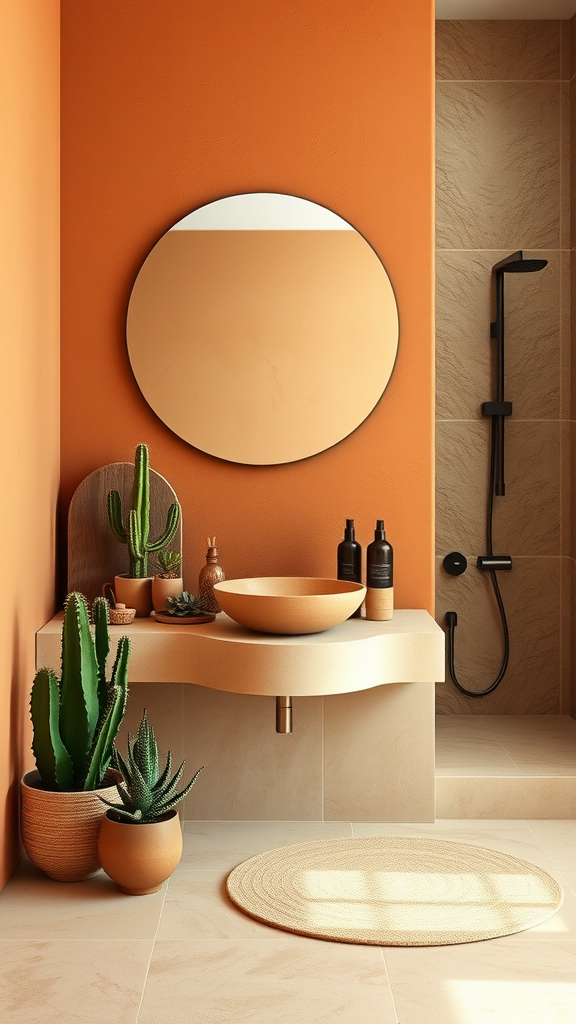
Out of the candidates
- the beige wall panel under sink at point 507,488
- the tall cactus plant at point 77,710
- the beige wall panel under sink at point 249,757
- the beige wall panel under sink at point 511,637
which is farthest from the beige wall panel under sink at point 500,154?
the tall cactus plant at point 77,710

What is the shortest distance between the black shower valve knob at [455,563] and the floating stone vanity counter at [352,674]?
811 millimetres

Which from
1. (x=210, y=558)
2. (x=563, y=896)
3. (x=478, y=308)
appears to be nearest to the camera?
(x=563, y=896)

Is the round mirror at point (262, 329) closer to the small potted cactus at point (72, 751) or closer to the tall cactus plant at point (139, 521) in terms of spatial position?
the tall cactus plant at point (139, 521)

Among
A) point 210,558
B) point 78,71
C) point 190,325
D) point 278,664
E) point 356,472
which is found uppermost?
point 78,71

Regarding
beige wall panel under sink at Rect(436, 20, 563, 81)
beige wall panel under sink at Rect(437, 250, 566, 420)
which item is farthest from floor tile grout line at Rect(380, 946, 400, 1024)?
beige wall panel under sink at Rect(436, 20, 563, 81)

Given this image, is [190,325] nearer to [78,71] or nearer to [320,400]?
[320,400]

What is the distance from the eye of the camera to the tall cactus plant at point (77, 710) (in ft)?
9.13

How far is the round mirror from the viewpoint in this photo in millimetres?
3404

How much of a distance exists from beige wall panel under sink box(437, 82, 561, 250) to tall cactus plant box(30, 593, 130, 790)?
7.45 feet

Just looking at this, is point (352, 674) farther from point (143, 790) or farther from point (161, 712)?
point (161, 712)

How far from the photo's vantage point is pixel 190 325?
11.2 feet

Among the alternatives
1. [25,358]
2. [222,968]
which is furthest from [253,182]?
[222,968]

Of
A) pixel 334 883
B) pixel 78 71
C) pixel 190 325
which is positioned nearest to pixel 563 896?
pixel 334 883

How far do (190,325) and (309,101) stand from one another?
0.82 m
